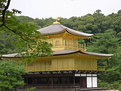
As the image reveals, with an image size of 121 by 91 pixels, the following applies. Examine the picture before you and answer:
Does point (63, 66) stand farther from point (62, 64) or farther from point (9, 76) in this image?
point (9, 76)

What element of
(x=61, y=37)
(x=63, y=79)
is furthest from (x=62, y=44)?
(x=63, y=79)

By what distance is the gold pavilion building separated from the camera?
1112 inches

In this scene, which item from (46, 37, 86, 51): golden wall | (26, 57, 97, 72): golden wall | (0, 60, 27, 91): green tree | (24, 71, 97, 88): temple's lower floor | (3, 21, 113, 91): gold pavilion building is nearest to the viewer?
(0, 60, 27, 91): green tree

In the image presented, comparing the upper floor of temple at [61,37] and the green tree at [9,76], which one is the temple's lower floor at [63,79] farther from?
the green tree at [9,76]

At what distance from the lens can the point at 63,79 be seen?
3033 centimetres

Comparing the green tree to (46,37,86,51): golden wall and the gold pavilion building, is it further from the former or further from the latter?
(46,37,86,51): golden wall

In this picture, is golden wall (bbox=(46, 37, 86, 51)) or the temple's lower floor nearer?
the temple's lower floor

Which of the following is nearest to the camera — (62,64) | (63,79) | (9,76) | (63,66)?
(9,76)

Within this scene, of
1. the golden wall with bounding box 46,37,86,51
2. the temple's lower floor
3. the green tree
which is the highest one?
the golden wall with bounding box 46,37,86,51

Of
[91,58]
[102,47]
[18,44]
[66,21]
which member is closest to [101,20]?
[66,21]

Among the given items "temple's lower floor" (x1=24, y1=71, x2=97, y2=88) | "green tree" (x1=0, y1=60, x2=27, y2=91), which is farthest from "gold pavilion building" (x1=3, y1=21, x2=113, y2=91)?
"green tree" (x1=0, y1=60, x2=27, y2=91)

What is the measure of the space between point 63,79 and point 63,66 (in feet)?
8.24

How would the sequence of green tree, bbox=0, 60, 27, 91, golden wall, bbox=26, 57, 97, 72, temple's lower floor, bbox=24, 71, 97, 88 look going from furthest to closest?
temple's lower floor, bbox=24, 71, 97, 88
golden wall, bbox=26, 57, 97, 72
green tree, bbox=0, 60, 27, 91

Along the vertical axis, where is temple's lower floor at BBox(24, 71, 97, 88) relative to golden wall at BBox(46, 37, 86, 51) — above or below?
below
